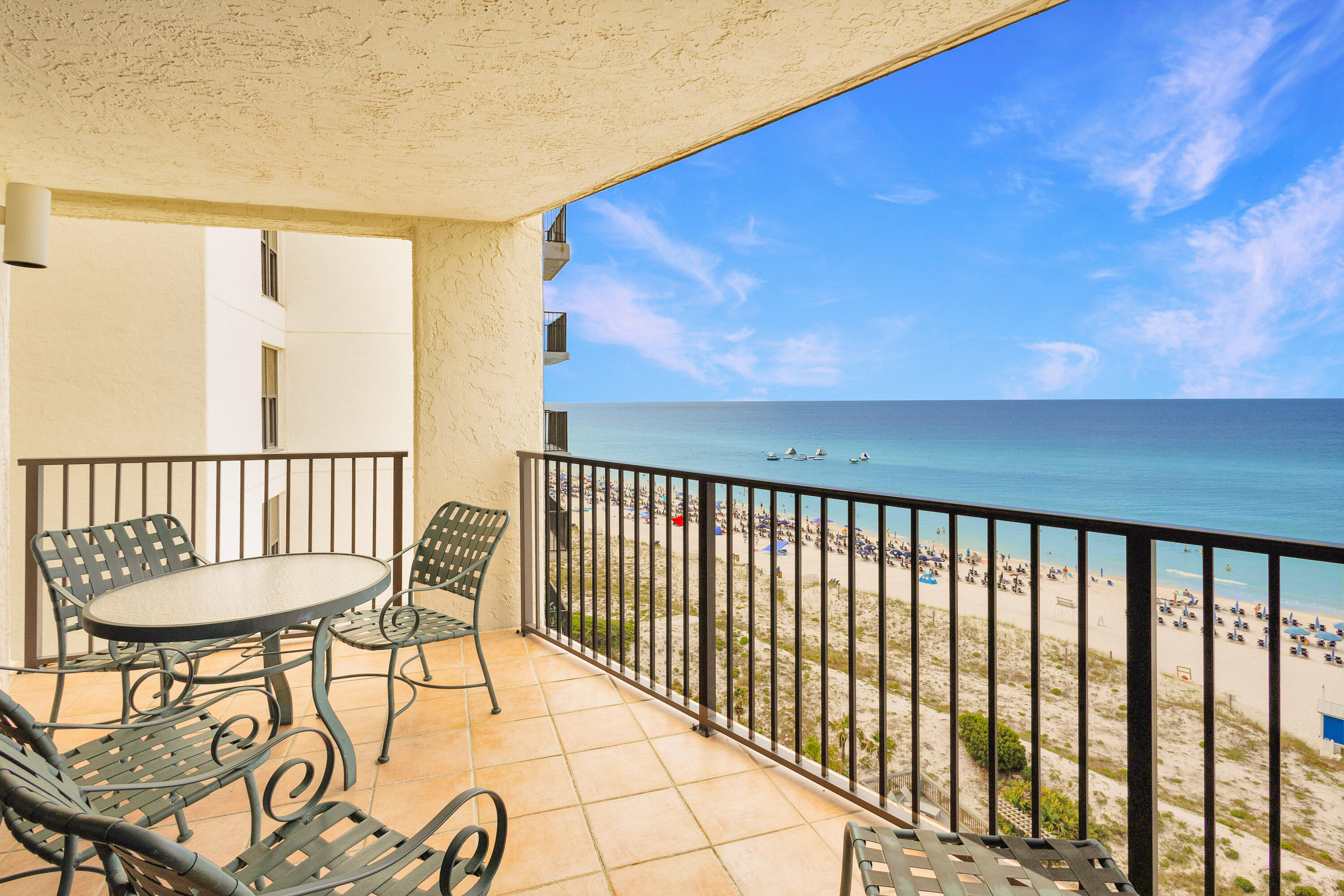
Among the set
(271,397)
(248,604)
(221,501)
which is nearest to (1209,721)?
(248,604)

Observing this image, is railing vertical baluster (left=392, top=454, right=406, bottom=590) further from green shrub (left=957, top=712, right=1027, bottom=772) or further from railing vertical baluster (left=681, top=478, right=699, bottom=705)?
green shrub (left=957, top=712, right=1027, bottom=772)

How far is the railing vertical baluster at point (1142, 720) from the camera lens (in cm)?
129

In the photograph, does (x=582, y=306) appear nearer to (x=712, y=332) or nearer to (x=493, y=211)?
(x=712, y=332)

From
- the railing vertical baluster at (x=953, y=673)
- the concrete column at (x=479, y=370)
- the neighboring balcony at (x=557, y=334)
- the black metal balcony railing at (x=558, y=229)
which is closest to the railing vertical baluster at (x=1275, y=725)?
the railing vertical baluster at (x=953, y=673)

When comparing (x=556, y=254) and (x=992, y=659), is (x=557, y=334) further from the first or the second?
(x=992, y=659)

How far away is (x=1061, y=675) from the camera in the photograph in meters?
12.5

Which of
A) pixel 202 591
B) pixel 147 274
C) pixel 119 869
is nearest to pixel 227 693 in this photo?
pixel 119 869

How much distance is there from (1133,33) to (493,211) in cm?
4506

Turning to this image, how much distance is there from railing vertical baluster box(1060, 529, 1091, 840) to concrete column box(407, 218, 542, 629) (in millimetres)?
2819

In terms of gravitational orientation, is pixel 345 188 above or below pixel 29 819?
above

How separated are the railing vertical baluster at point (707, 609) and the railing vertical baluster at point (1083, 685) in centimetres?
118

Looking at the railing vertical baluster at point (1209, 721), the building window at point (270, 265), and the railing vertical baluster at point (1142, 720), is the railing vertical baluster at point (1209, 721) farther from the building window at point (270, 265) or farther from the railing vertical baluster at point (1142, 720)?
the building window at point (270, 265)

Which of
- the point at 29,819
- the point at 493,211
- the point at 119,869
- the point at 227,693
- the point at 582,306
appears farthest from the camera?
the point at 582,306

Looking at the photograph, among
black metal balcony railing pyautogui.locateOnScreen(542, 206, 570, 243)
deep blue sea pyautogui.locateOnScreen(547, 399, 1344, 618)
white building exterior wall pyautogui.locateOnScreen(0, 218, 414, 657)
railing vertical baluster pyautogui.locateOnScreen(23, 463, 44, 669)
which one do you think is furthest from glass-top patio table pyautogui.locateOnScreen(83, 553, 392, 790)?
deep blue sea pyautogui.locateOnScreen(547, 399, 1344, 618)
